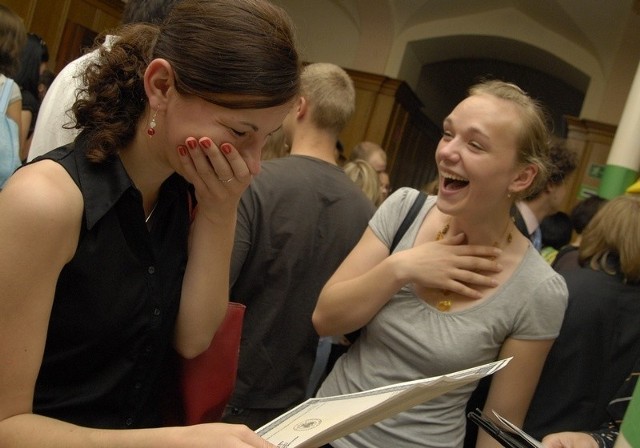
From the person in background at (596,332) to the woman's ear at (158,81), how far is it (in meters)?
1.34

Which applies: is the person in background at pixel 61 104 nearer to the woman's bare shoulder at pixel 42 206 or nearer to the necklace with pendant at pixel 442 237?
the woman's bare shoulder at pixel 42 206

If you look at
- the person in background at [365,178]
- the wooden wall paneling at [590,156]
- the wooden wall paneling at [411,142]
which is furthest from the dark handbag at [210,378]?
the wooden wall paneling at [411,142]

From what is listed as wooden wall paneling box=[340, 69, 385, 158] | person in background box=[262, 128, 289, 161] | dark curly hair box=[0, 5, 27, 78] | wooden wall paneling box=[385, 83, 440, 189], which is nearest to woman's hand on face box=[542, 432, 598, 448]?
person in background box=[262, 128, 289, 161]

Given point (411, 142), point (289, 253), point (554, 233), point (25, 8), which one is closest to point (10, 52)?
point (289, 253)

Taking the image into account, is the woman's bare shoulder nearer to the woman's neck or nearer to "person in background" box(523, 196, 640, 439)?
the woman's neck

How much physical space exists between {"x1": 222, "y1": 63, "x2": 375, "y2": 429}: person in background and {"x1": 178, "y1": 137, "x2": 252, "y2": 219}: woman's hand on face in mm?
847

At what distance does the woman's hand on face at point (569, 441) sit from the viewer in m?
1.72

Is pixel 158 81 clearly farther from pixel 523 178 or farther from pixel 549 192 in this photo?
pixel 549 192

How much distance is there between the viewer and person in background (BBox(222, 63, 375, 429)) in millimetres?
2285

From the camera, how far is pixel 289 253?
92.1 inches

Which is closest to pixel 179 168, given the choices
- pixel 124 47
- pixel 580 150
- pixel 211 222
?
pixel 211 222

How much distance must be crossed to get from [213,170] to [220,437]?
19.1 inches

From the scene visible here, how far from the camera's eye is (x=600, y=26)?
9.08 metres

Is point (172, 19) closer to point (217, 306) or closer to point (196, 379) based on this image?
point (217, 306)
